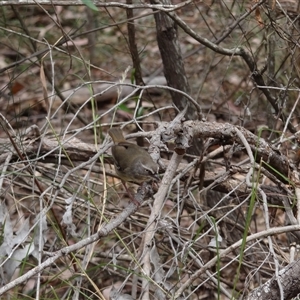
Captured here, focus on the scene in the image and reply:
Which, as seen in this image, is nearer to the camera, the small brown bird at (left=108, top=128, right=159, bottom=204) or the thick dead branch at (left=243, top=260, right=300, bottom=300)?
the thick dead branch at (left=243, top=260, right=300, bottom=300)

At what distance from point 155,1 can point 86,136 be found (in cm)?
235

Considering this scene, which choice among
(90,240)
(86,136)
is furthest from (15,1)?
(86,136)

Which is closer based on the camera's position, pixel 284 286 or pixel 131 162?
pixel 284 286

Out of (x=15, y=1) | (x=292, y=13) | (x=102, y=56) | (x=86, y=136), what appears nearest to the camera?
(x=15, y=1)

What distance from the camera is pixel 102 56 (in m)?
6.62

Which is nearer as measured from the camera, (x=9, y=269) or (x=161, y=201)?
(x=161, y=201)

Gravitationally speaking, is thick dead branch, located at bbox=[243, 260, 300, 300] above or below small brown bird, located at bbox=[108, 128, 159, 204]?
below

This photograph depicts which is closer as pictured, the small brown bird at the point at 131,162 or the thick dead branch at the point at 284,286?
the thick dead branch at the point at 284,286

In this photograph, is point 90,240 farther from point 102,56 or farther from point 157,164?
point 102,56

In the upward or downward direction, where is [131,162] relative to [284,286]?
upward

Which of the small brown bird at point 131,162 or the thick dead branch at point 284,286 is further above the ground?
the small brown bird at point 131,162

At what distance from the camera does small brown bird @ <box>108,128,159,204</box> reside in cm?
255

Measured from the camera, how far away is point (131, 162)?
267 cm

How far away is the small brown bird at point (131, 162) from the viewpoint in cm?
255
